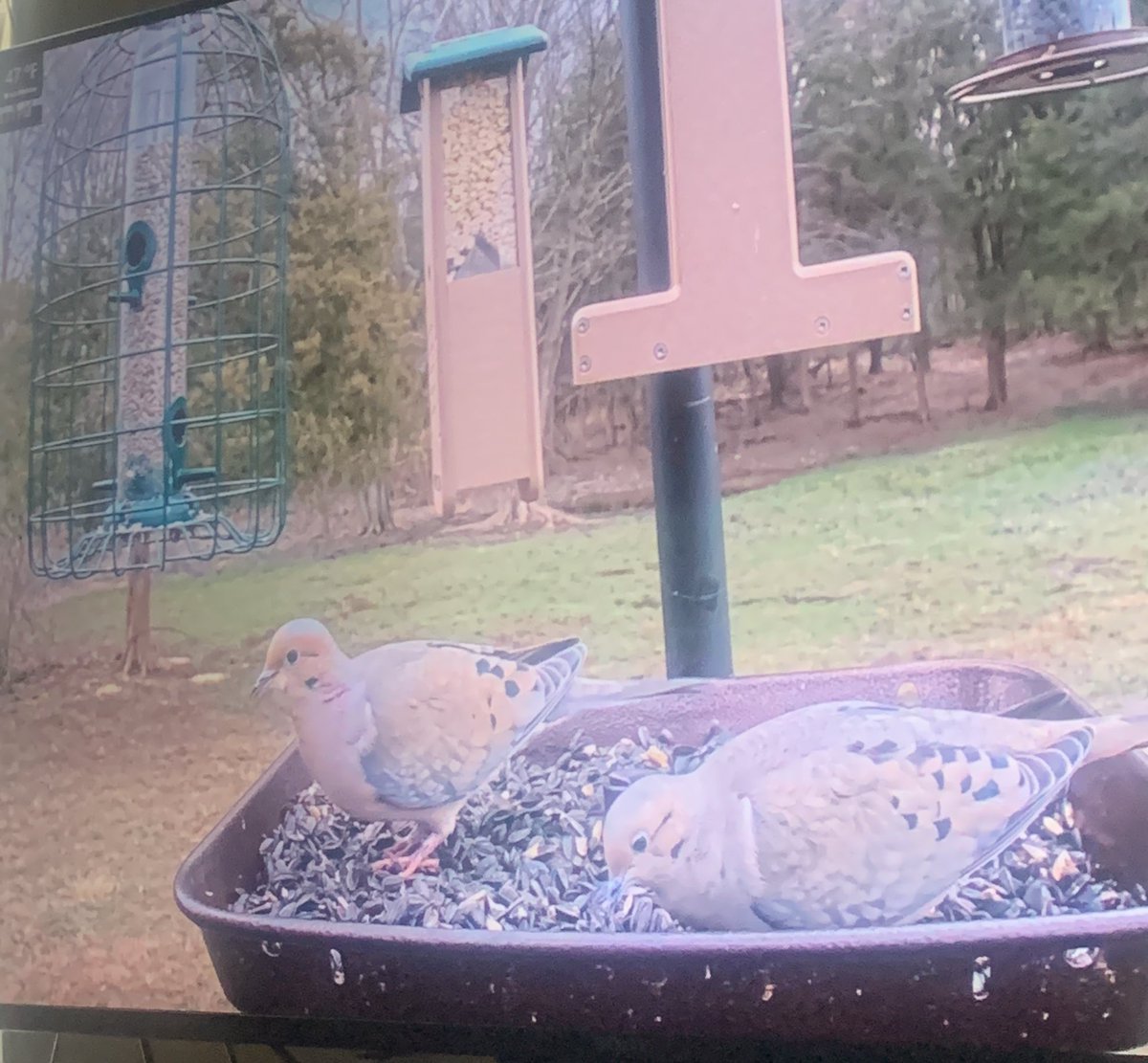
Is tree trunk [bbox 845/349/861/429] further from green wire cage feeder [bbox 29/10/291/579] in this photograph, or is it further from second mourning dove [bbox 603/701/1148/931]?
green wire cage feeder [bbox 29/10/291/579]

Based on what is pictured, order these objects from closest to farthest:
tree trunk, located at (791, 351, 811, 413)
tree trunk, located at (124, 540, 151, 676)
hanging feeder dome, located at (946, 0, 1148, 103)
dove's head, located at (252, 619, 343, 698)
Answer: hanging feeder dome, located at (946, 0, 1148, 103)
tree trunk, located at (791, 351, 811, 413)
dove's head, located at (252, 619, 343, 698)
tree trunk, located at (124, 540, 151, 676)

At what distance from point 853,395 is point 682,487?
192 mm

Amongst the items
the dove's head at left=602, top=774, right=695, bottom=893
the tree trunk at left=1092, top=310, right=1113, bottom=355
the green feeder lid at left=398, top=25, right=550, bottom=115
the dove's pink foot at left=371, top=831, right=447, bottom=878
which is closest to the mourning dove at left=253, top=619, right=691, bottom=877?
the dove's pink foot at left=371, top=831, right=447, bottom=878

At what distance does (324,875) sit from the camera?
3.76 ft

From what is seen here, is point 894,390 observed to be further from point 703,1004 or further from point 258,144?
point 258,144

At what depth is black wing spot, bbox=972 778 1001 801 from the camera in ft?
3.16

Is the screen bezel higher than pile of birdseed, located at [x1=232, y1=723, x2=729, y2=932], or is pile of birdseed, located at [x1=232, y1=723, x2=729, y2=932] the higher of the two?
pile of birdseed, located at [x1=232, y1=723, x2=729, y2=932]

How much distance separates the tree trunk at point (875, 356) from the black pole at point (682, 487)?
0.16 meters

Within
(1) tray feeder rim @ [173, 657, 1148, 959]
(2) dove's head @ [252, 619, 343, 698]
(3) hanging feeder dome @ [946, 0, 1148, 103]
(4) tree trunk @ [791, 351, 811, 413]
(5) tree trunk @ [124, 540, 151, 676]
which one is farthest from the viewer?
(5) tree trunk @ [124, 540, 151, 676]

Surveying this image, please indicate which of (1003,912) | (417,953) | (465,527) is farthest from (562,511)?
(1003,912)

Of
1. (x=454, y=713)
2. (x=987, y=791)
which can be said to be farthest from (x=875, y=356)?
(x=454, y=713)

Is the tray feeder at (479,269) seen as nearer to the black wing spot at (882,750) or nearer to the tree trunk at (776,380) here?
the tree trunk at (776,380)

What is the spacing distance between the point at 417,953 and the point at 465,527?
435mm

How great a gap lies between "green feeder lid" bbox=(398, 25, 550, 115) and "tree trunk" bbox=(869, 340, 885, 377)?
0.50 m
